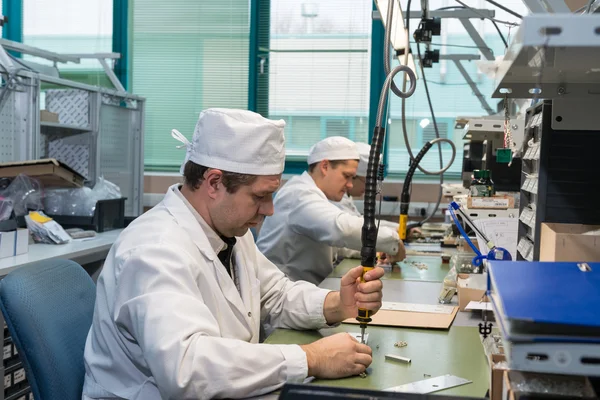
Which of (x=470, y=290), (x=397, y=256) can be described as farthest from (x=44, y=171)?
(x=470, y=290)

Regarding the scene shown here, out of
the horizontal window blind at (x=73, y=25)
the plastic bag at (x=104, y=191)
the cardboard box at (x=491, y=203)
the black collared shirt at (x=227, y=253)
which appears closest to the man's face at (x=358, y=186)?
the plastic bag at (x=104, y=191)

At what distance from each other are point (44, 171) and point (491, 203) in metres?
1.98

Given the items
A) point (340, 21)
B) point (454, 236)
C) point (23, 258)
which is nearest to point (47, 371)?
point (23, 258)

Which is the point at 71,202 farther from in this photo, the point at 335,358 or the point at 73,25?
the point at 335,358

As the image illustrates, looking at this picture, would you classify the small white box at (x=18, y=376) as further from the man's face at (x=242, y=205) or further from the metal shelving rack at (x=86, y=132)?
the man's face at (x=242, y=205)

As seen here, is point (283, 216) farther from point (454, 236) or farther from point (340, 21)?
point (340, 21)

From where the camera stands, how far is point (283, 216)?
2975mm

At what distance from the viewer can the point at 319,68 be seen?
4793 millimetres

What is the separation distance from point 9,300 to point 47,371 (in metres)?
0.16

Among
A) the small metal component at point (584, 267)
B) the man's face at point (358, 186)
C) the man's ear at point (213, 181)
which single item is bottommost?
the man's face at point (358, 186)

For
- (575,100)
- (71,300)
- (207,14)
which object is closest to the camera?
(575,100)

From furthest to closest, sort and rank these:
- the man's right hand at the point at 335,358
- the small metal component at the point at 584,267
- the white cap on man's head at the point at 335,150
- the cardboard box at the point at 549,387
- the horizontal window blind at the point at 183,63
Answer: the horizontal window blind at the point at 183,63, the white cap on man's head at the point at 335,150, the man's right hand at the point at 335,358, the small metal component at the point at 584,267, the cardboard box at the point at 549,387

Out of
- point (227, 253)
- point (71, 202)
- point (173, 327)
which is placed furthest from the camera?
point (71, 202)

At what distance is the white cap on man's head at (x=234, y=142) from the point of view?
55.0 inches
